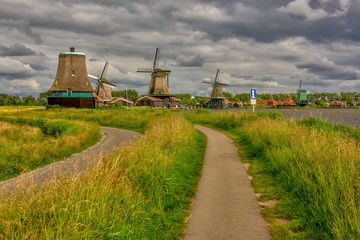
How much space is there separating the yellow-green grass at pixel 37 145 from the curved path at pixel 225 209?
17.2 ft

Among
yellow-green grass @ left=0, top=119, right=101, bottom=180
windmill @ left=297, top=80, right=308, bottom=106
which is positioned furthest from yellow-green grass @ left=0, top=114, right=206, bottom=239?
windmill @ left=297, top=80, right=308, bottom=106

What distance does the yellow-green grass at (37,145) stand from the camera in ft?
47.2

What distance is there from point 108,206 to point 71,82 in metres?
59.4

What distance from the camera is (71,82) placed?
59781 millimetres

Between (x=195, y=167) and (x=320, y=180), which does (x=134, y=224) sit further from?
(x=195, y=167)

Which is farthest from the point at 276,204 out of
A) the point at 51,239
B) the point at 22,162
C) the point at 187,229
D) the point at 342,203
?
the point at 22,162

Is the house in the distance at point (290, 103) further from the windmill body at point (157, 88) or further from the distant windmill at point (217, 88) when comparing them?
the windmill body at point (157, 88)

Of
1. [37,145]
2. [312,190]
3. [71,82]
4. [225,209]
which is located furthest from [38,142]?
[71,82]

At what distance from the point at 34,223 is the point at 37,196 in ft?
1.92

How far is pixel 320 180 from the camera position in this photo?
24.0 ft

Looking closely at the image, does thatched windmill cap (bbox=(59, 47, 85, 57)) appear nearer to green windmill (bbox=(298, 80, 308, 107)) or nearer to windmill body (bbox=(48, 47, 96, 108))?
windmill body (bbox=(48, 47, 96, 108))

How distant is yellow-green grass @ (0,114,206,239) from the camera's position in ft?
15.1

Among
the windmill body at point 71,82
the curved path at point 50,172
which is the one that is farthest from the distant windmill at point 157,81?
the curved path at point 50,172

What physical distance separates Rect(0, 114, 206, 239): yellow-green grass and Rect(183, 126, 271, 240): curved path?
394 millimetres
